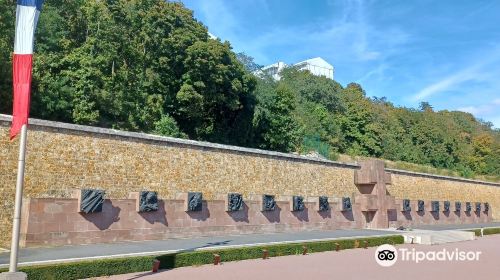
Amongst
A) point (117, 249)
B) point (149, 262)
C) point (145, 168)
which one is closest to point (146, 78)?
point (145, 168)

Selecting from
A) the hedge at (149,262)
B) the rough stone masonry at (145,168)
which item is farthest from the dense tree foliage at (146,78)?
the hedge at (149,262)

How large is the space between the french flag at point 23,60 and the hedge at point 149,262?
3356mm

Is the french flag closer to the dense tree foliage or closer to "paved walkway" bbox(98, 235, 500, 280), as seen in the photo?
"paved walkway" bbox(98, 235, 500, 280)

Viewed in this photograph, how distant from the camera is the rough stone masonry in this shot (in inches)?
643

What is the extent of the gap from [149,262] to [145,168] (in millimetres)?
7732

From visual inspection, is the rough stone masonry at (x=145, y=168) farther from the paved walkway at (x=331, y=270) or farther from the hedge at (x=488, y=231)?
the hedge at (x=488, y=231)

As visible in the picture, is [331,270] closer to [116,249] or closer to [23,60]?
[116,249]

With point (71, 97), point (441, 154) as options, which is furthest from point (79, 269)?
point (441, 154)

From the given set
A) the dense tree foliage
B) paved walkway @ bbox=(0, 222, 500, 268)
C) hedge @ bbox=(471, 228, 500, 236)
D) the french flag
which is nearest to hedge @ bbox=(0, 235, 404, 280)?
paved walkway @ bbox=(0, 222, 500, 268)

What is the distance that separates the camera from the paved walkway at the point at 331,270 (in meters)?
12.3

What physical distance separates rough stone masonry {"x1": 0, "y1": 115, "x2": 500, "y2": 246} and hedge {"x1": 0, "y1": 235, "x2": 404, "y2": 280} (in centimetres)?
579

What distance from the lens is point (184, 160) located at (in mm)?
21438

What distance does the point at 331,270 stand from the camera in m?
13.9

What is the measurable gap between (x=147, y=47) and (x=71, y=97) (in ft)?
26.3
